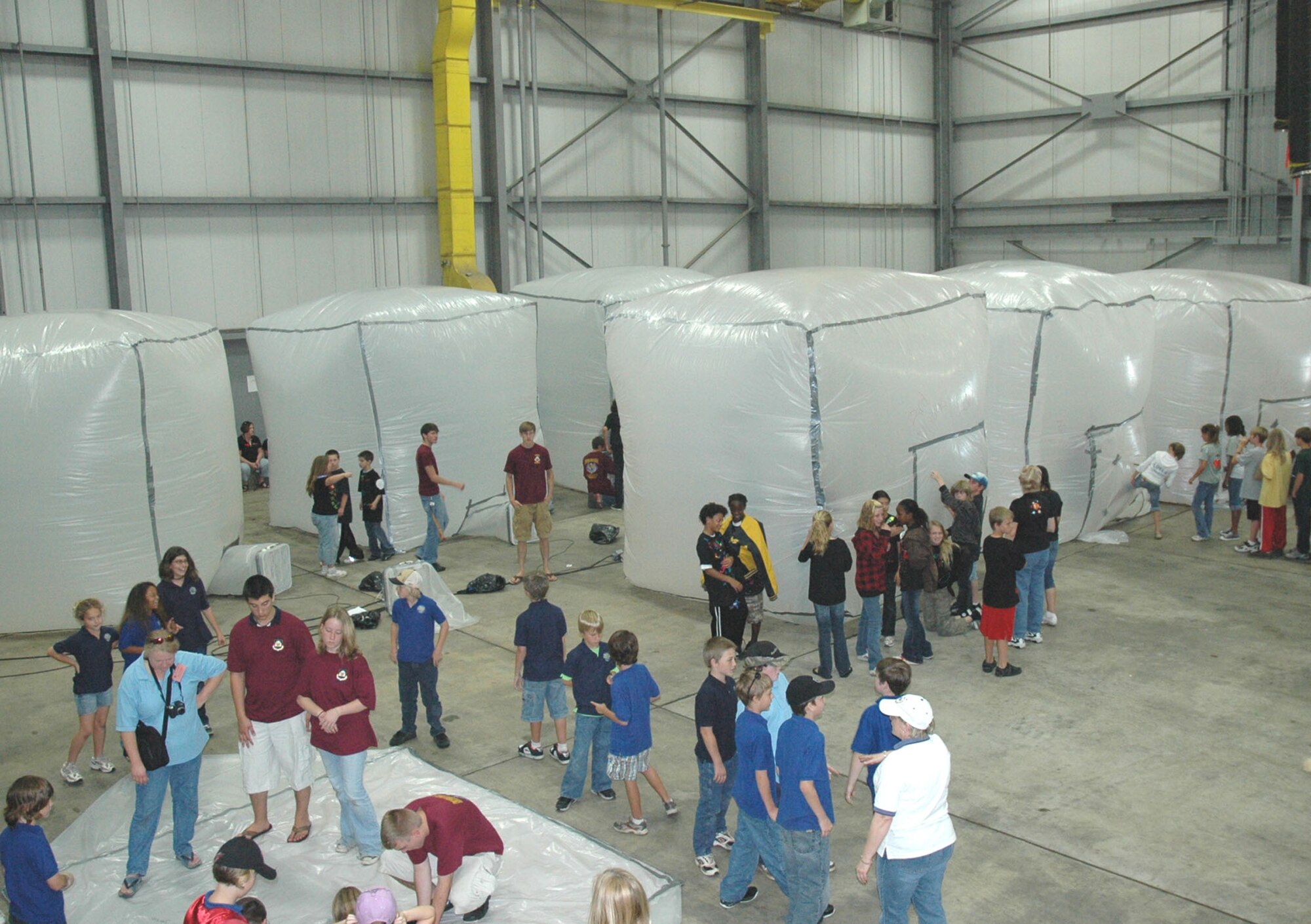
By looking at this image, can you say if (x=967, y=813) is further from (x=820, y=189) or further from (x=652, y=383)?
(x=820, y=189)

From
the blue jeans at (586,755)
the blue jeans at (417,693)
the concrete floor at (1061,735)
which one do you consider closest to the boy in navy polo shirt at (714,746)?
the concrete floor at (1061,735)

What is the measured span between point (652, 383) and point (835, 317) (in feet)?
5.70

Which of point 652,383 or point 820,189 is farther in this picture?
point 820,189

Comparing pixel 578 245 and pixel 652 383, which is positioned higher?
pixel 578 245

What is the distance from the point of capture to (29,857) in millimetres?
5043

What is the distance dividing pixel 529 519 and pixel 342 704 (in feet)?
18.2

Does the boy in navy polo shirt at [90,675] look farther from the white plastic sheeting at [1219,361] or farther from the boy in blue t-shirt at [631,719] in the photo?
the white plastic sheeting at [1219,361]

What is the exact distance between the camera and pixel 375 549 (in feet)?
41.3

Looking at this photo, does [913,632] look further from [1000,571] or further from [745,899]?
[745,899]

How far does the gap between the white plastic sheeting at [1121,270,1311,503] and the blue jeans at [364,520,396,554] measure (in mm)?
8837

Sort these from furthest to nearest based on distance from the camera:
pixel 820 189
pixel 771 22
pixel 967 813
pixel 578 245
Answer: pixel 820 189, pixel 771 22, pixel 578 245, pixel 967 813

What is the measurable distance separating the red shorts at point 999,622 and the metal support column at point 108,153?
11.2 metres

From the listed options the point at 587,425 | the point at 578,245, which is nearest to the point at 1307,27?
the point at 587,425

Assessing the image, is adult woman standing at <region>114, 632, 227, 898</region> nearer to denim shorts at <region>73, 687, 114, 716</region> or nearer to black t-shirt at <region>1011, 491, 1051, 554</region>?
denim shorts at <region>73, 687, 114, 716</region>
